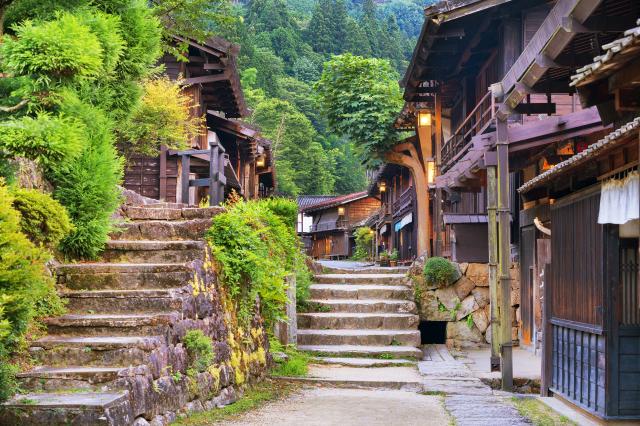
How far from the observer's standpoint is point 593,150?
7496 millimetres

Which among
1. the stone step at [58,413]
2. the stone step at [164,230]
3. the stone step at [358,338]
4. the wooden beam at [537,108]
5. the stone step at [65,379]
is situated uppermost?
the wooden beam at [537,108]

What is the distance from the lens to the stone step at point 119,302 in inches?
320

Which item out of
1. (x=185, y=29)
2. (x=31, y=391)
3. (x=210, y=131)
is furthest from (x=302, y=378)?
(x=210, y=131)

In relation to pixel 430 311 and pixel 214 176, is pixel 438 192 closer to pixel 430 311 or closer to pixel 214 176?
pixel 430 311

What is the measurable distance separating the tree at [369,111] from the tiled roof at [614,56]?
19.5 m

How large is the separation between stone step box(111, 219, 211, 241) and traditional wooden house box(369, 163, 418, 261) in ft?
74.1

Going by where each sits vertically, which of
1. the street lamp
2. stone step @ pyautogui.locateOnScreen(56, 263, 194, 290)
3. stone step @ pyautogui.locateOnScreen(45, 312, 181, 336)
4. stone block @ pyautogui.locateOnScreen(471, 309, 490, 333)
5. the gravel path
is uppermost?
the street lamp

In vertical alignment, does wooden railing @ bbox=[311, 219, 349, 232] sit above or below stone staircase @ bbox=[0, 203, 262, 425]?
above

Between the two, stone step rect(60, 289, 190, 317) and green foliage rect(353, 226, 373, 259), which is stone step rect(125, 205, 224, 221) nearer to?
stone step rect(60, 289, 190, 317)

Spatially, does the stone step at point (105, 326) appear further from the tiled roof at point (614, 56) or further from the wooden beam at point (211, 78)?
the wooden beam at point (211, 78)

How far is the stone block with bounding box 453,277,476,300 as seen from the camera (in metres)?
18.2

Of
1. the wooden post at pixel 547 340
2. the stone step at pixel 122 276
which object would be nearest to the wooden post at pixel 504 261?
the wooden post at pixel 547 340

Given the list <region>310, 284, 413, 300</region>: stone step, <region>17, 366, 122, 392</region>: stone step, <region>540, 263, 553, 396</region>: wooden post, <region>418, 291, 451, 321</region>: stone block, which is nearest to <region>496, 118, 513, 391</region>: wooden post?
<region>540, 263, 553, 396</region>: wooden post

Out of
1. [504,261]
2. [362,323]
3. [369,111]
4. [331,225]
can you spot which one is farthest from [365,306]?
[331,225]
